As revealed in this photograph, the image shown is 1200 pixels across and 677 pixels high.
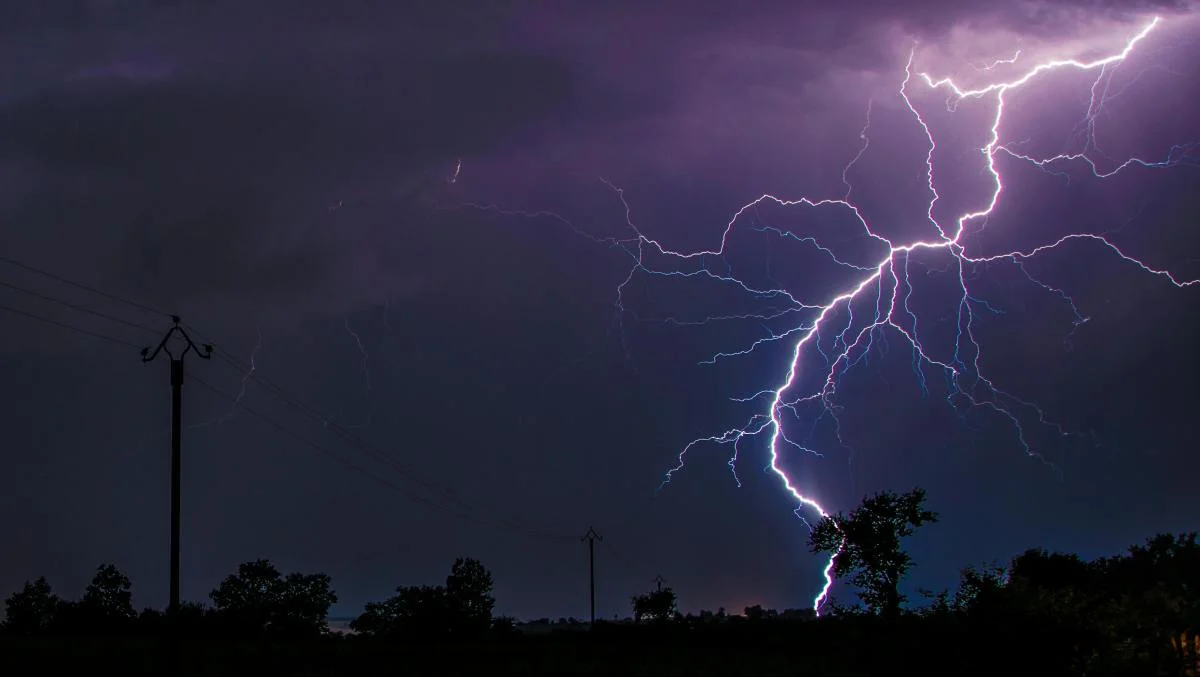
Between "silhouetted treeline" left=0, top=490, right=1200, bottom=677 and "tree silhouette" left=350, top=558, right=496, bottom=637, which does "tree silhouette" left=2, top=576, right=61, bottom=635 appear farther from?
"tree silhouette" left=350, top=558, right=496, bottom=637

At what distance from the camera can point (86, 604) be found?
60438mm

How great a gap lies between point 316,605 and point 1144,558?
46.0m

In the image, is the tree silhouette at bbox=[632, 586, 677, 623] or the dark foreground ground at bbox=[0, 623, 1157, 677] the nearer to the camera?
the dark foreground ground at bbox=[0, 623, 1157, 677]

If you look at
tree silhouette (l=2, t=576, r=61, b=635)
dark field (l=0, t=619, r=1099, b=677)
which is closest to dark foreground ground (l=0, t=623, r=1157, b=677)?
dark field (l=0, t=619, r=1099, b=677)

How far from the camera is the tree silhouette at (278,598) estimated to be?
212 feet

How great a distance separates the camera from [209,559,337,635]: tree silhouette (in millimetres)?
64688

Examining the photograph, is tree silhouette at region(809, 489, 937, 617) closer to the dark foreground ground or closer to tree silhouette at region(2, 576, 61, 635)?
the dark foreground ground

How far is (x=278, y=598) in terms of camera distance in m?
67.6

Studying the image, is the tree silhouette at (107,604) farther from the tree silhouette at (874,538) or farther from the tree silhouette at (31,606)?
the tree silhouette at (874,538)

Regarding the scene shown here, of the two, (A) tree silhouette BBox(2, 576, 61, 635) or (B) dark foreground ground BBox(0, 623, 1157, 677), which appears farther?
(A) tree silhouette BBox(2, 576, 61, 635)

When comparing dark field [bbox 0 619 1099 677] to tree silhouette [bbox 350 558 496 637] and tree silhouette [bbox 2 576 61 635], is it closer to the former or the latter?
tree silhouette [bbox 350 558 496 637]

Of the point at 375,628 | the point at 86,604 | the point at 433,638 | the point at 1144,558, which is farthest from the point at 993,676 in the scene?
the point at 86,604

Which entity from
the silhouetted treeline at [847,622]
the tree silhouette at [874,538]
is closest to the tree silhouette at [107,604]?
the silhouetted treeline at [847,622]

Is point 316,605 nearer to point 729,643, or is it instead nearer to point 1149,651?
point 729,643
